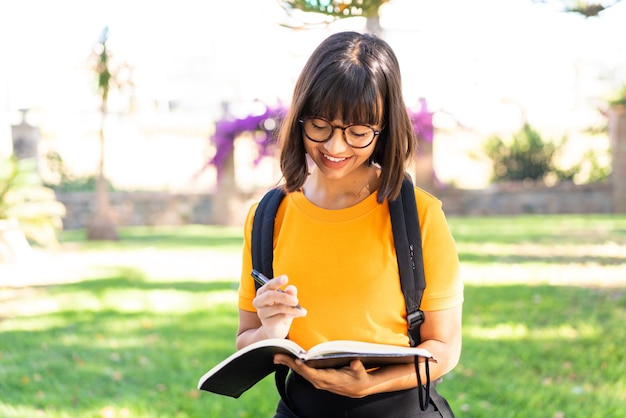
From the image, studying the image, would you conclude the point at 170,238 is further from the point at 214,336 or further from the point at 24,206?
the point at 214,336

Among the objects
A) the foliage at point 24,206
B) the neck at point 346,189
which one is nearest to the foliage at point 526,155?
the foliage at point 24,206

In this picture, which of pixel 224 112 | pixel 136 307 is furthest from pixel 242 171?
pixel 136 307

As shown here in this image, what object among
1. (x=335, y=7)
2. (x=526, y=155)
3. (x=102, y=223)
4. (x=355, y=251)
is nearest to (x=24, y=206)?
(x=102, y=223)

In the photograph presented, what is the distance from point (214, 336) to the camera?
584 cm

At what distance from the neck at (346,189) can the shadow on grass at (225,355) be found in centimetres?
239

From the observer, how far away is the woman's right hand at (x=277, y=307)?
5.88 ft

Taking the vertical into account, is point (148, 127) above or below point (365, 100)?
below

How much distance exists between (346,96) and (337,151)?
0.13 m

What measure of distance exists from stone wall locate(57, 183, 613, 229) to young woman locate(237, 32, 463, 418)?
1409 cm

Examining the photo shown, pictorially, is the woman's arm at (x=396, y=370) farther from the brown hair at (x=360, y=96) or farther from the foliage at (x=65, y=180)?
the foliage at (x=65, y=180)

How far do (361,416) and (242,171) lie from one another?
15.9 m

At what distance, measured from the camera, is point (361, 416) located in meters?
1.95

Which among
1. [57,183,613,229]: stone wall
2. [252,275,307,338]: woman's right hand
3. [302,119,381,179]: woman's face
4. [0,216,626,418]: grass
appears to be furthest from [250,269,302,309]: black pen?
[57,183,613,229]: stone wall

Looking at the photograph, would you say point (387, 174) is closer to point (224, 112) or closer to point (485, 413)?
point (485, 413)
